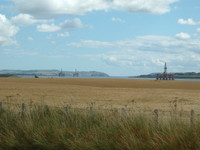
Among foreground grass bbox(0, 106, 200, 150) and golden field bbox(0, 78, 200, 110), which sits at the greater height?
foreground grass bbox(0, 106, 200, 150)

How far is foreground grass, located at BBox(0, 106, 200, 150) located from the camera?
7938 mm

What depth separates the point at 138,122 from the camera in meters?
8.85

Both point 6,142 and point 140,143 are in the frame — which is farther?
point 6,142

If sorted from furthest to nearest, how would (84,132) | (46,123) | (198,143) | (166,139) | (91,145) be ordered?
(46,123) < (84,132) < (91,145) < (166,139) < (198,143)

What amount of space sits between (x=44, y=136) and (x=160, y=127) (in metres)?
3.15

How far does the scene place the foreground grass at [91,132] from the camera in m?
7.94

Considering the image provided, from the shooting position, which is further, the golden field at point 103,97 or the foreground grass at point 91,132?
the golden field at point 103,97

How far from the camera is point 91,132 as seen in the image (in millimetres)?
9203

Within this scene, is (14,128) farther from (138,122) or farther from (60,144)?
(138,122)

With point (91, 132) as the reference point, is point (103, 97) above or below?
below

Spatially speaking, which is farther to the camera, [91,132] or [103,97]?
[103,97]

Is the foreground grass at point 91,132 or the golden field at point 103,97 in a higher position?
the foreground grass at point 91,132

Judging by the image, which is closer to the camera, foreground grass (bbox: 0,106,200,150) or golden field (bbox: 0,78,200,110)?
foreground grass (bbox: 0,106,200,150)

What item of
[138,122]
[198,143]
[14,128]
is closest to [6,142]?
[14,128]
